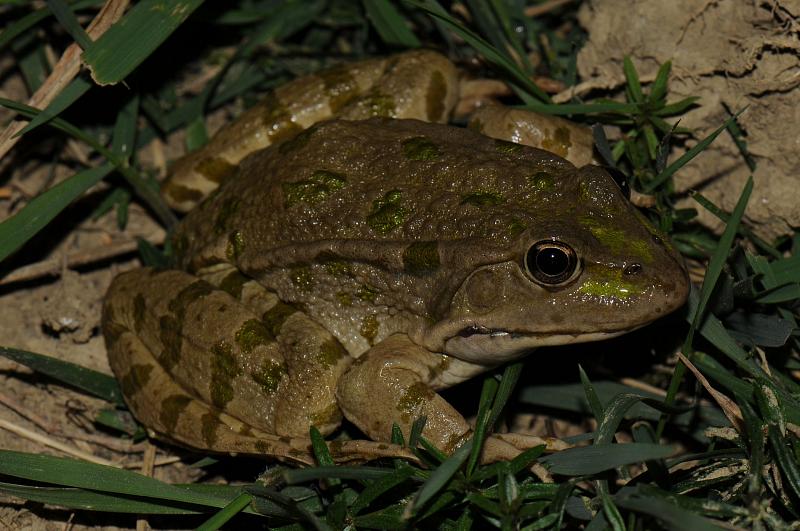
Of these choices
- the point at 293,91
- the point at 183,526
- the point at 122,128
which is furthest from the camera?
the point at 122,128

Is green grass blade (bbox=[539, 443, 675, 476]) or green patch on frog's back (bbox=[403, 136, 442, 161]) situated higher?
green patch on frog's back (bbox=[403, 136, 442, 161])

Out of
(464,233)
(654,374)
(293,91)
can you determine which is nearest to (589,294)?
(464,233)

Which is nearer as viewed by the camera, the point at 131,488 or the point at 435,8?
the point at 131,488

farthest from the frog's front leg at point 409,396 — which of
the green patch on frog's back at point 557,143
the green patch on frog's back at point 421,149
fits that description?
the green patch on frog's back at point 557,143

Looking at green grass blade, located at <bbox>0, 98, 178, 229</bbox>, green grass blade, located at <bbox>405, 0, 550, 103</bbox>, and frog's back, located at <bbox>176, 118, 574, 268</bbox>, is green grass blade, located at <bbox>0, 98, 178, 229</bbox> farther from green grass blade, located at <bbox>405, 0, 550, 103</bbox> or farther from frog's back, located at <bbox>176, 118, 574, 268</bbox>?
green grass blade, located at <bbox>405, 0, 550, 103</bbox>

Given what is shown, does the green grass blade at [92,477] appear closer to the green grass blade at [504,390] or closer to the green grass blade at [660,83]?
the green grass blade at [504,390]

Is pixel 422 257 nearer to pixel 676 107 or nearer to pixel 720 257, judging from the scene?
pixel 720 257

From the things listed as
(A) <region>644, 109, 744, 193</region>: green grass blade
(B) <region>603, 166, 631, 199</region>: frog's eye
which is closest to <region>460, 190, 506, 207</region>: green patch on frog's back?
(B) <region>603, 166, 631, 199</region>: frog's eye

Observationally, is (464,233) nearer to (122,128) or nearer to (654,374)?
(654,374)
